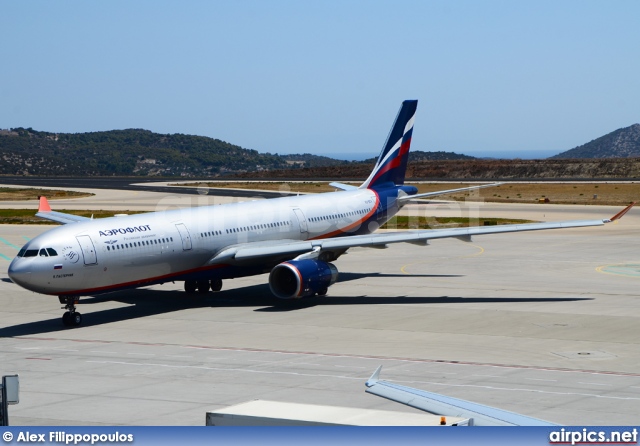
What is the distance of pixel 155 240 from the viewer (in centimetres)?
4131

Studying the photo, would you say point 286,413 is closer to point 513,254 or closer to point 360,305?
point 360,305

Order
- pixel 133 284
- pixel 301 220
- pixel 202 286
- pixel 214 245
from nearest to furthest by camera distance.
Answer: pixel 133 284, pixel 214 245, pixel 202 286, pixel 301 220

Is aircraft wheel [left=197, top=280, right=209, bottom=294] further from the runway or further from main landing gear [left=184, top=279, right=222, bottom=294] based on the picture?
the runway

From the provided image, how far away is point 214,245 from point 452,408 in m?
30.1

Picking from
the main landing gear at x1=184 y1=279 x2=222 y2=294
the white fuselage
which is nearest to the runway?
the main landing gear at x1=184 y1=279 x2=222 y2=294

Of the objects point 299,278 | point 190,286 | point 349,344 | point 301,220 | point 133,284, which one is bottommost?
point 349,344

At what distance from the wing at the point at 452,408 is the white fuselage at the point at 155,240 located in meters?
24.0

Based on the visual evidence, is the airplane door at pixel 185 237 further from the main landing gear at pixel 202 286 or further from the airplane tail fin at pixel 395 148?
the airplane tail fin at pixel 395 148

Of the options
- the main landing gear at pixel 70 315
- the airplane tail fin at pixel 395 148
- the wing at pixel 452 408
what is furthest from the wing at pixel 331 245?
the wing at pixel 452 408

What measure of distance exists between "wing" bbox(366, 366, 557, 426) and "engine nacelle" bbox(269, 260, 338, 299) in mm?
25930

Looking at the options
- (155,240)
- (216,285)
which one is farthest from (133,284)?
(216,285)

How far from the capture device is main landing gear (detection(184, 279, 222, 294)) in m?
47.6

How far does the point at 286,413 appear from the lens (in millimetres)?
15281

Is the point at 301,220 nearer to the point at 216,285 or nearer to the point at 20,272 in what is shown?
the point at 216,285
